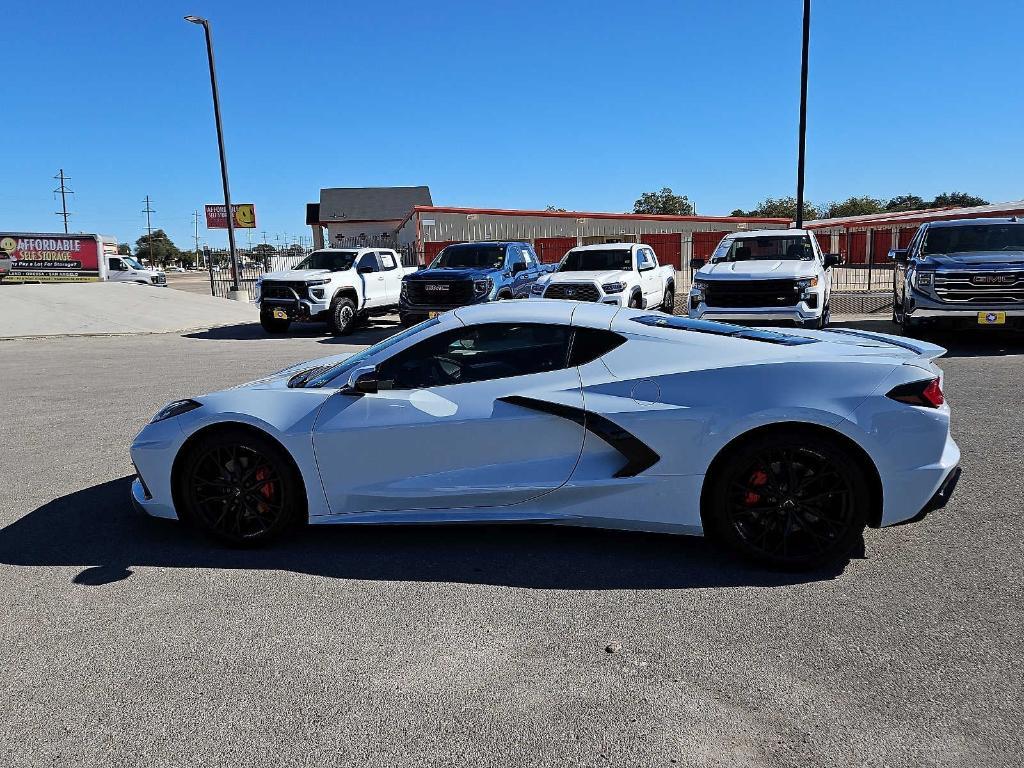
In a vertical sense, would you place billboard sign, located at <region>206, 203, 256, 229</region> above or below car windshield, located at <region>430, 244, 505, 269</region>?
above

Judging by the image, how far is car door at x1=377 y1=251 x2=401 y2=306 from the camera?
19828 mm

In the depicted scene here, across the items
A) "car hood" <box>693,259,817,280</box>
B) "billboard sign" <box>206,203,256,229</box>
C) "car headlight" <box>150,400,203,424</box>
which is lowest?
"car headlight" <box>150,400,203,424</box>

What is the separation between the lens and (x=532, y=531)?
4.75m

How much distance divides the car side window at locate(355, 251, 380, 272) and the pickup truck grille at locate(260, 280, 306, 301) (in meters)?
1.61

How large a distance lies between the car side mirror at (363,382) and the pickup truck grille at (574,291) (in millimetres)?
10670

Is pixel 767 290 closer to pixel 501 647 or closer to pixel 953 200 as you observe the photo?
pixel 501 647

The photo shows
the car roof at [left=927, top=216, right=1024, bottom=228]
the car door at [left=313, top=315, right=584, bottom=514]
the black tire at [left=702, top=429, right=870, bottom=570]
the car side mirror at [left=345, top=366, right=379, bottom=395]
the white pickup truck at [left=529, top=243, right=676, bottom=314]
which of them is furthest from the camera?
the white pickup truck at [left=529, top=243, right=676, bottom=314]

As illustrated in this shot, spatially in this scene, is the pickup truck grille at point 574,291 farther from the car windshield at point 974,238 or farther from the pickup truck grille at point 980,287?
the pickup truck grille at point 980,287

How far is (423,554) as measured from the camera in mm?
4414

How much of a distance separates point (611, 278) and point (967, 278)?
5.87m

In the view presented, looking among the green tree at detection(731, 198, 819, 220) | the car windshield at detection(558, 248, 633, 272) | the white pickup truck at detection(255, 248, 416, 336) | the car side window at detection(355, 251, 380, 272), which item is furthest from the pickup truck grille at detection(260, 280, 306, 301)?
the green tree at detection(731, 198, 819, 220)

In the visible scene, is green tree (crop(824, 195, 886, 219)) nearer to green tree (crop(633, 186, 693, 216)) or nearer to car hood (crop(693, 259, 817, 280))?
green tree (crop(633, 186, 693, 216))

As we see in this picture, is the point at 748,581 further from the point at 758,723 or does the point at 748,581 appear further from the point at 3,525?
→ the point at 3,525

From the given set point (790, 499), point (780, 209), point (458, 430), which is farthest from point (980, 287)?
point (780, 209)
